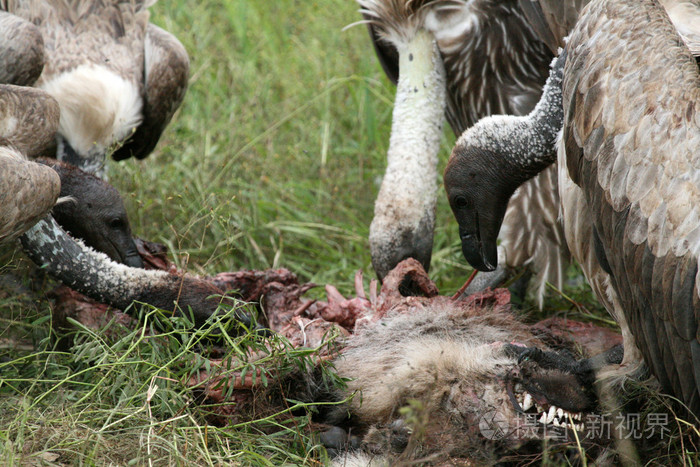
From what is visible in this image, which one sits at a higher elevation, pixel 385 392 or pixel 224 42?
pixel 224 42

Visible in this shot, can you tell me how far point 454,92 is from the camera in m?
4.54

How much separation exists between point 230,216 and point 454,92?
1.36 metres

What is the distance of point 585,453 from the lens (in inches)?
108

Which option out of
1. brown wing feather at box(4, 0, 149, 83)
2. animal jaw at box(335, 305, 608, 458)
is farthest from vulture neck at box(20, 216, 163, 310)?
brown wing feather at box(4, 0, 149, 83)

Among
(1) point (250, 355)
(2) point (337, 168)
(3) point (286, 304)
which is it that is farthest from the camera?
(2) point (337, 168)

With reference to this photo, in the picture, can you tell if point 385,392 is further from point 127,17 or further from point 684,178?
point 127,17

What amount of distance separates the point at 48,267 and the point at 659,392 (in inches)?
90.9

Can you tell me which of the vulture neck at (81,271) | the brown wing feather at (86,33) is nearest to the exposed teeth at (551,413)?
the vulture neck at (81,271)

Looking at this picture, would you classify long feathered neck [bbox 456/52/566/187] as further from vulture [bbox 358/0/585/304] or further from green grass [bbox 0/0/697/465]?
green grass [bbox 0/0/697/465]

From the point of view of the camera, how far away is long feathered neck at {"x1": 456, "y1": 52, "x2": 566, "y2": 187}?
11.0ft

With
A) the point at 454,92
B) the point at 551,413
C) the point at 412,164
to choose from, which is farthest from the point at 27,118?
the point at 551,413

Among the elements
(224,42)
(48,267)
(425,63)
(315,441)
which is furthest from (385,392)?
(224,42)

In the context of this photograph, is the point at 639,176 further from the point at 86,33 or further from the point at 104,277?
the point at 86,33

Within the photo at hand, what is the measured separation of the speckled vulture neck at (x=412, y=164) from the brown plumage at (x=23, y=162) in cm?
140
